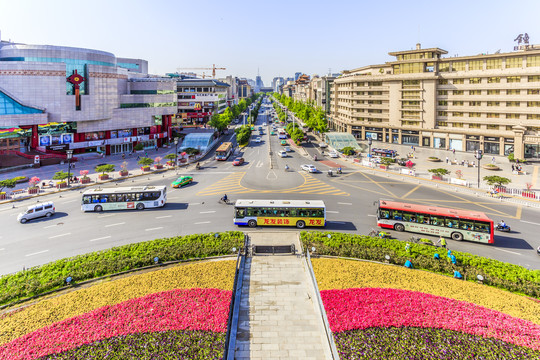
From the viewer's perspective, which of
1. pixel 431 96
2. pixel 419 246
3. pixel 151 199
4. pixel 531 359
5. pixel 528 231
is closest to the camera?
pixel 531 359

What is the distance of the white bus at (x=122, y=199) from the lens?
1497 inches

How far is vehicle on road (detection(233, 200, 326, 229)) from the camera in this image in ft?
105

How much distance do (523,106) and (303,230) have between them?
2286 inches

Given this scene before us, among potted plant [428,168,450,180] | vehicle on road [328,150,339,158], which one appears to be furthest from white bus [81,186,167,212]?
vehicle on road [328,150,339,158]

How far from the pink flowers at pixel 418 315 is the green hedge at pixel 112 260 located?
10.7 meters

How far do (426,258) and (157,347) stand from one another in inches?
766

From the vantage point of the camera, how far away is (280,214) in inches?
1280

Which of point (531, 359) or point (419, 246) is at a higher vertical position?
point (419, 246)

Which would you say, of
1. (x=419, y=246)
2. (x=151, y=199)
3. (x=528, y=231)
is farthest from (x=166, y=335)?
(x=528, y=231)

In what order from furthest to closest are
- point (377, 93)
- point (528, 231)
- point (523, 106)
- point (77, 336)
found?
point (377, 93) < point (523, 106) < point (528, 231) < point (77, 336)

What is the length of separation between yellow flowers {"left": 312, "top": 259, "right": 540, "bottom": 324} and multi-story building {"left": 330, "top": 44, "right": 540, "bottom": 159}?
54.3 meters

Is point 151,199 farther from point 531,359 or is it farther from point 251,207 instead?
point 531,359

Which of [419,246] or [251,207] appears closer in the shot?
[419,246]

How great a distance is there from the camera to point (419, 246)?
26656 millimetres
